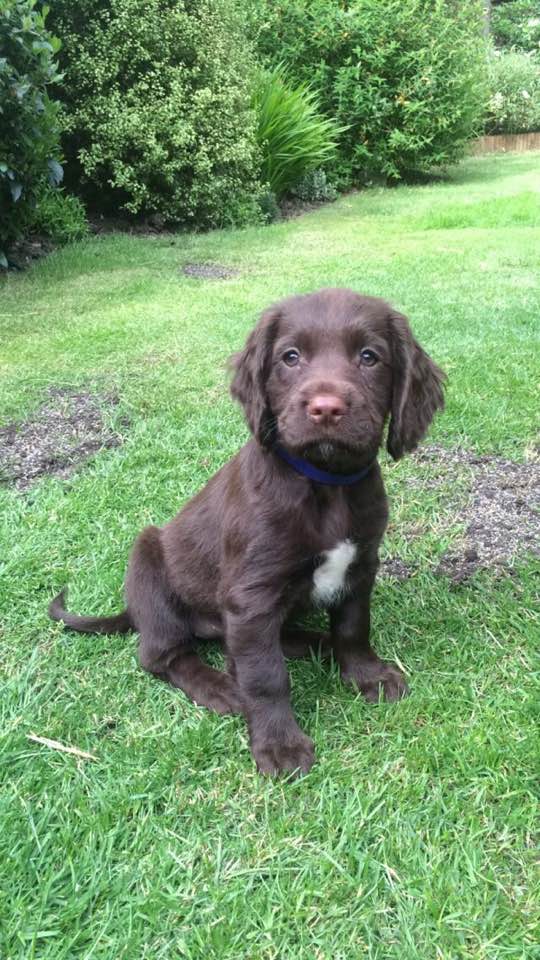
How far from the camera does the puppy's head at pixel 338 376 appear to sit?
2035 mm

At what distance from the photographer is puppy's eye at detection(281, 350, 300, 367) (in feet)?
7.30

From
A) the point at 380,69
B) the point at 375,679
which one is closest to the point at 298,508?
the point at 375,679

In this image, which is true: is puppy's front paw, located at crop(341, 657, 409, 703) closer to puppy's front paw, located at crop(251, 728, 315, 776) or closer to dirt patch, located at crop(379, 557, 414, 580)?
puppy's front paw, located at crop(251, 728, 315, 776)

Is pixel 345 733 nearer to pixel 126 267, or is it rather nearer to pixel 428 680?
pixel 428 680

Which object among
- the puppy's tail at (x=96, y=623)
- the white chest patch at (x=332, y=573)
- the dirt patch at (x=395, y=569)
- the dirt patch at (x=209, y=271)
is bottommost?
the dirt patch at (x=209, y=271)

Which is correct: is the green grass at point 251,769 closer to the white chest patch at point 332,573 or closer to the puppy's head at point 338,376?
the white chest patch at point 332,573

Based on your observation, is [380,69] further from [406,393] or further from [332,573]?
[332,573]

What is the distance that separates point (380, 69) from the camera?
14742mm

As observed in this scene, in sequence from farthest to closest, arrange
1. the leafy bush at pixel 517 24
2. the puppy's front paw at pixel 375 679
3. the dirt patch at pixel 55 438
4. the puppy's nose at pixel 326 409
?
the leafy bush at pixel 517 24, the dirt patch at pixel 55 438, the puppy's front paw at pixel 375 679, the puppy's nose at pixel 326 409

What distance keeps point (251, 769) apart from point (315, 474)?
0.82 meters

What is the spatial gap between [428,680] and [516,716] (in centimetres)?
31

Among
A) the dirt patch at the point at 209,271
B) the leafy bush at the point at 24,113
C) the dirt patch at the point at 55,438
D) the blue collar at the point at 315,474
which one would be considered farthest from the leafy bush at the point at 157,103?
the blue collar at the point at 315,474

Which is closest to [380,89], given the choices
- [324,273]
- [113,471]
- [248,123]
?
[248,123]

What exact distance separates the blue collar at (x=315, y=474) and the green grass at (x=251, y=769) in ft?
2.23
